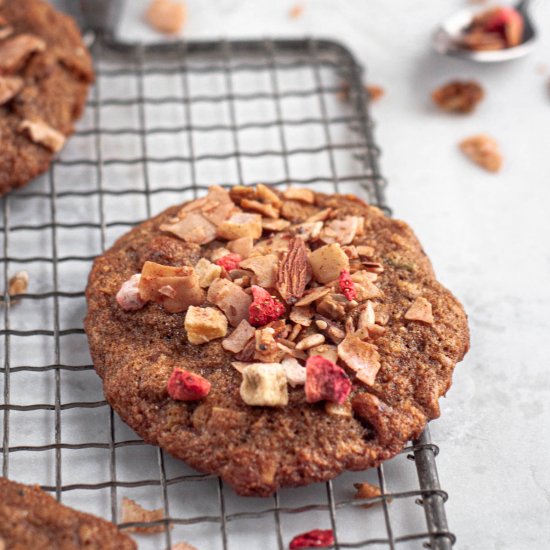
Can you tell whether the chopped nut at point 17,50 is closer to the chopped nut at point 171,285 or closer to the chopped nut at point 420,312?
the chopped nut at point 171,285

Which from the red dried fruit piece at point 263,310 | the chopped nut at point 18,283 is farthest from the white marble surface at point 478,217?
the chopped nut at point 18,283

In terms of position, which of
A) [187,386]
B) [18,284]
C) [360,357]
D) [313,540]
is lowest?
[18,284]

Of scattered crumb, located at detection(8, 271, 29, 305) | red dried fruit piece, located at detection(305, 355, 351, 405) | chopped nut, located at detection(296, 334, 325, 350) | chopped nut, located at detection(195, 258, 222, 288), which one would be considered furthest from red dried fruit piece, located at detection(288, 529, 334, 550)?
scattered crumb, located at detection(8, 271, 29, 305)

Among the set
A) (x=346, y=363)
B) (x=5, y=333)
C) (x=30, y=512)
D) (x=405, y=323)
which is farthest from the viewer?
(x=5, y=333)

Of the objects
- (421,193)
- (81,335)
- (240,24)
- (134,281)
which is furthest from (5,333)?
(240,24)

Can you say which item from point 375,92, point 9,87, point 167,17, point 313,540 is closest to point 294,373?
point 313,540

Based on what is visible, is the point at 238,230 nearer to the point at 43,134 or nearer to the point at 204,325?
the point at 204,325

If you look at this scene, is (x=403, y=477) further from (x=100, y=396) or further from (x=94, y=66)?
(x=94, y=66)
